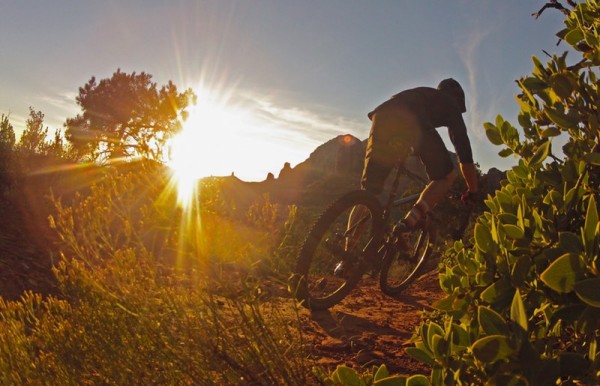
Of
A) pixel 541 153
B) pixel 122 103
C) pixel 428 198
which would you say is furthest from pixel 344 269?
pixel 122 103

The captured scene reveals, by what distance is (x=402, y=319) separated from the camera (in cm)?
377

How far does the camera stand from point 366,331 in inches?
128

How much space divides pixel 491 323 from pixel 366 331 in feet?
8.53

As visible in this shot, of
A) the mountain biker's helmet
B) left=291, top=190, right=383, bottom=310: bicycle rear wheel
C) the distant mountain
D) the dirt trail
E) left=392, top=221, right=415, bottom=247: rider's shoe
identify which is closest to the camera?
the dirt trail

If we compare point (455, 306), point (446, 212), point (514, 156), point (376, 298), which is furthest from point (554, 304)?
point (446, 212)

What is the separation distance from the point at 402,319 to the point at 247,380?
84.9 inches

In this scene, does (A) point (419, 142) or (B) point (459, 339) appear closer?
(B) point (459, 339)

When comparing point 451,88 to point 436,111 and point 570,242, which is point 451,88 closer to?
point 436,111

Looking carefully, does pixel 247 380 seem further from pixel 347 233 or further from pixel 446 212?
pixel 446 212

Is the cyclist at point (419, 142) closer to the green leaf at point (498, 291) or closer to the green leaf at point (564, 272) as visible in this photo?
the green leaf at point (498, 291)

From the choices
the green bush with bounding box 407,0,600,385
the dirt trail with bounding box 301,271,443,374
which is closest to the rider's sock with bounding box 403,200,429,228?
the dirt trail with bounding box 301,271,443,374

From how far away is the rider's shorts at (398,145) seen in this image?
4.18 meters

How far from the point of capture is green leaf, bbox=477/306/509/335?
30.3 inches

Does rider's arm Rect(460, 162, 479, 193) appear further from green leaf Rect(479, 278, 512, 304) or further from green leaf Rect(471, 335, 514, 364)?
green leaf Rect(471, 335, 514, 364)
